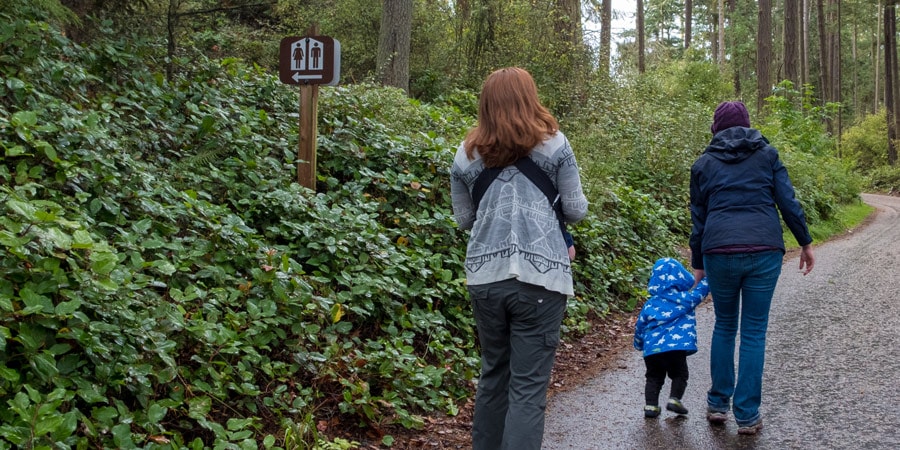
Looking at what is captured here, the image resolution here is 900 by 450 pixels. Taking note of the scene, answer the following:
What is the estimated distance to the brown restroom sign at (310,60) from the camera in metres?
6.70

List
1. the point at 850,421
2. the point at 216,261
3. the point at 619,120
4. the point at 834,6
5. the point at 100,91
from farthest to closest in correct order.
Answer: the point at 834,6 → the point at 619,120 → the point at 100,91 → the point at 216,261 → the point at 850,421

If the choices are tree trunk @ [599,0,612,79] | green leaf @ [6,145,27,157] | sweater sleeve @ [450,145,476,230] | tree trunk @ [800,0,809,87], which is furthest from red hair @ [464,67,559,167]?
tree trunk @ [800,0,809,87]

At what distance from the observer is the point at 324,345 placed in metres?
5.19

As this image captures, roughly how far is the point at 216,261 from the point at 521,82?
2677mm

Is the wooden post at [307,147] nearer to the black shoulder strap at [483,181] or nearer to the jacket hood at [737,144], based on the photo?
the black shoulder strap at [483,181]

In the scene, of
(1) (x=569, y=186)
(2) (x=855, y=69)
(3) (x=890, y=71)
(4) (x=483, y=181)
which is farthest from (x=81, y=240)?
(2) (x=855, y=69)

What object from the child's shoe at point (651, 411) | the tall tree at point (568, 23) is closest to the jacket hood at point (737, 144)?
the child's shoe at point (651, 411)

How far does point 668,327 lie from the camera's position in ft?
16.8

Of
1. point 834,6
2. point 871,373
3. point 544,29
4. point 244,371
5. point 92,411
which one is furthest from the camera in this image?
point 834,6

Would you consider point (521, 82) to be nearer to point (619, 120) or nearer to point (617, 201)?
point (617, 201)

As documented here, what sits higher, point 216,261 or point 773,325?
point 216,261

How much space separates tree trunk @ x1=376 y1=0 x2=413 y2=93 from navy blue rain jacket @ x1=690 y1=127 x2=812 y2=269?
29.8 feet

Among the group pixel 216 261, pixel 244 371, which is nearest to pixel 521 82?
pixel 244 371

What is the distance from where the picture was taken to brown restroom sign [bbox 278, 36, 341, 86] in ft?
22.0
